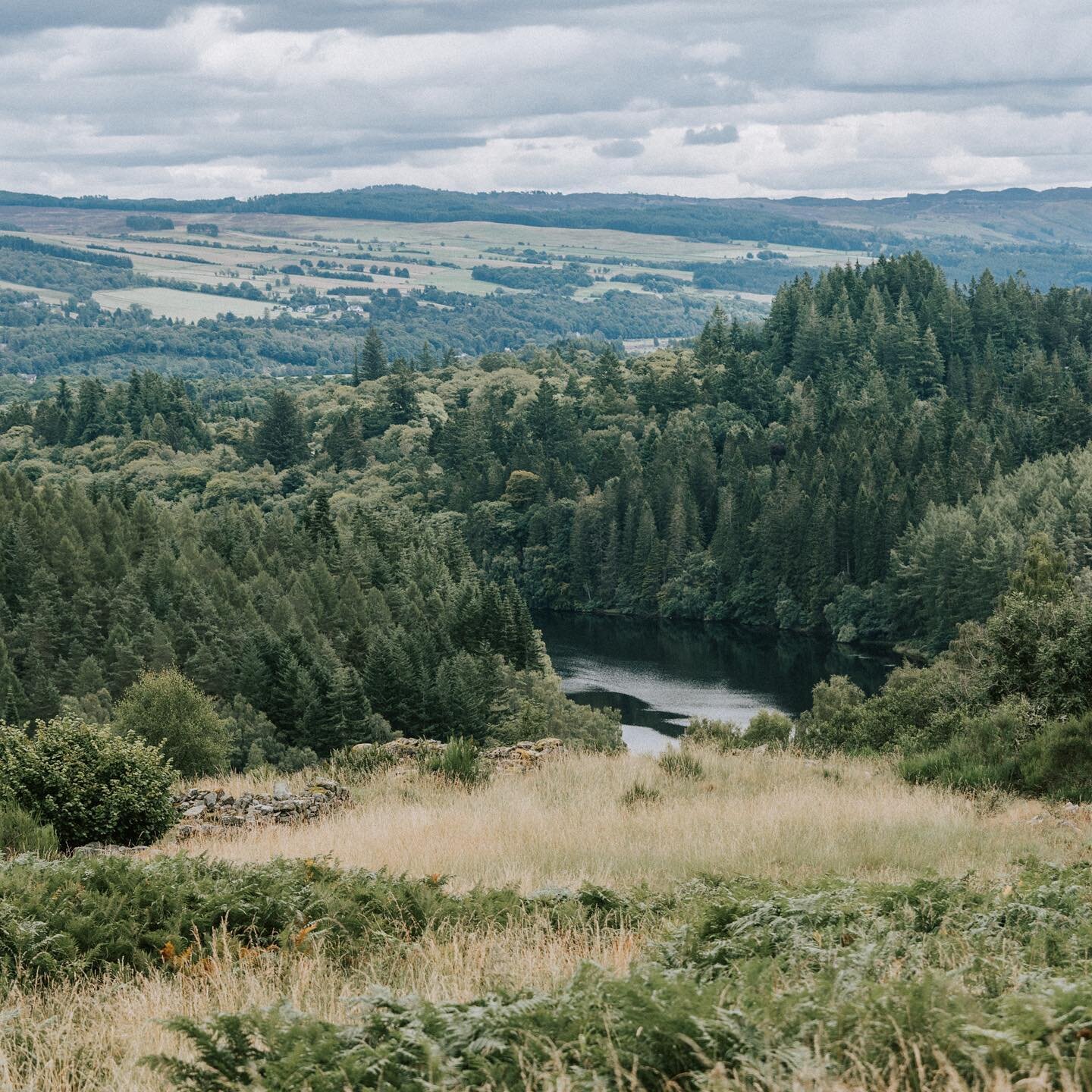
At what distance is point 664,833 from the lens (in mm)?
16609

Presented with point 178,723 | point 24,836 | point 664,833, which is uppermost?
point 664,833

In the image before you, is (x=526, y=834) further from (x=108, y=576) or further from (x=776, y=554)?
(x=776, y=554)

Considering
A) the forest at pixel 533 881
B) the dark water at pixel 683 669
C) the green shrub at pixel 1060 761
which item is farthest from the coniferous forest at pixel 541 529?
the green shrub at pixel 1060 761

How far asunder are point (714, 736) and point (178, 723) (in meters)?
22.0

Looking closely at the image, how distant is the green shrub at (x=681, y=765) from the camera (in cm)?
2333

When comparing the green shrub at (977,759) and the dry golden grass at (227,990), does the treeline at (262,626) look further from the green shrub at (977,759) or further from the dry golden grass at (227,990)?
the dry golden grass at (227,990)

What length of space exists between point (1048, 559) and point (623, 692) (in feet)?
111

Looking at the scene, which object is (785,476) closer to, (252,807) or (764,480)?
(764,480)

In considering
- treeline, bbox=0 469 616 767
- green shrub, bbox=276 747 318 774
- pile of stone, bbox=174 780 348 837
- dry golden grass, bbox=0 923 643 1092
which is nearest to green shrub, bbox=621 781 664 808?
pile of stone, bbox=174 780 348 837

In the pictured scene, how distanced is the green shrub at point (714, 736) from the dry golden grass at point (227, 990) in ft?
58.2

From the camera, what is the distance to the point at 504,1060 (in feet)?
22.8

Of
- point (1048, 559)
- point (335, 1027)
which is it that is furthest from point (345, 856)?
point (1048, 559)

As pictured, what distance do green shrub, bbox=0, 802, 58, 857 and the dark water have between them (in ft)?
215

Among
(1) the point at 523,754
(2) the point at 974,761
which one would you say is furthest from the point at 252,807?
(2) the point at 974,761
